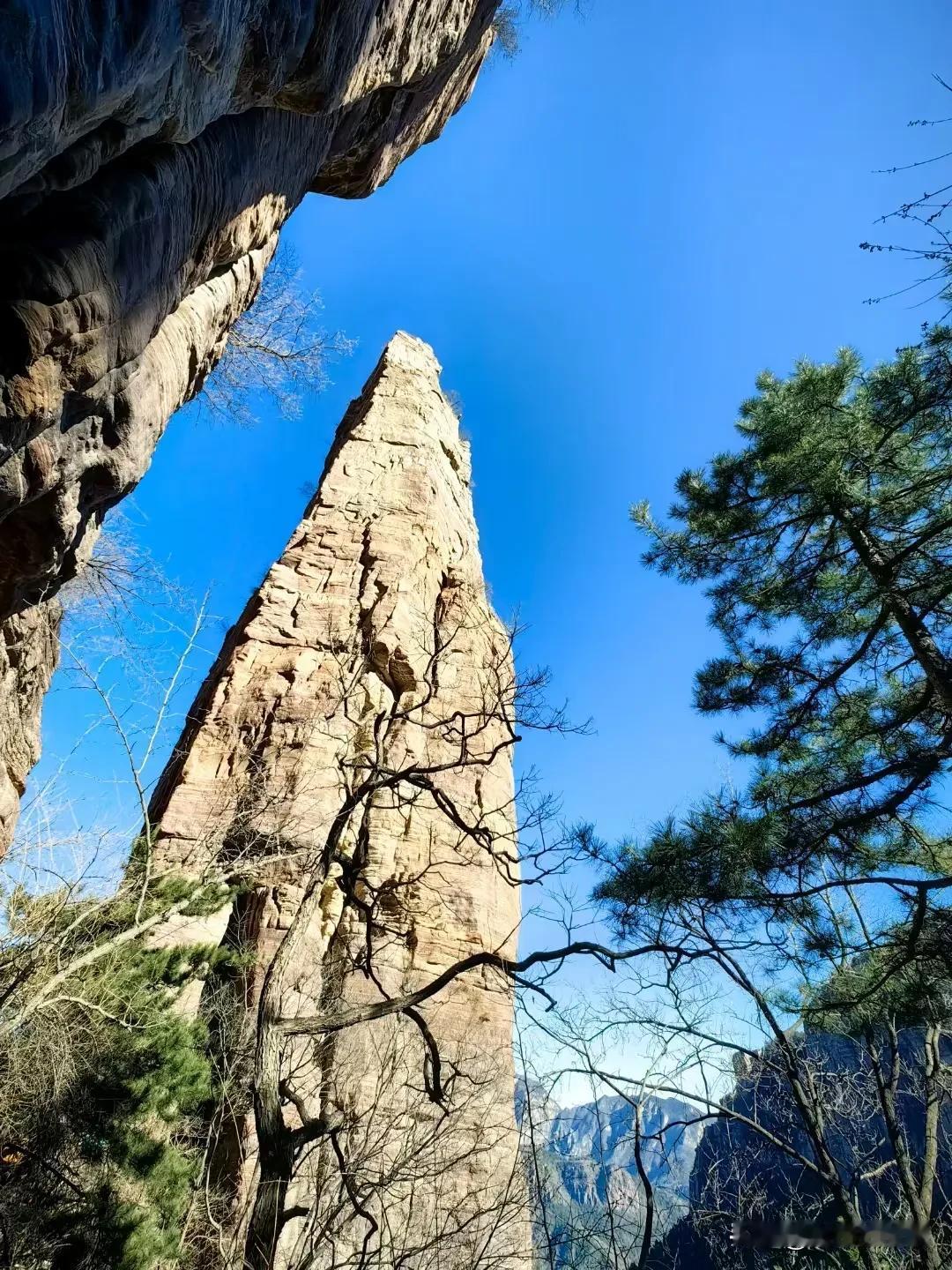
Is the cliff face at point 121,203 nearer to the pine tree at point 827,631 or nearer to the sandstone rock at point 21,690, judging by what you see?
the sandstone rock at point 21,690

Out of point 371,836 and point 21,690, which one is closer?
point 21,690

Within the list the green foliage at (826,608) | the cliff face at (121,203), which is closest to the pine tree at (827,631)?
the green foliage at (826,608)

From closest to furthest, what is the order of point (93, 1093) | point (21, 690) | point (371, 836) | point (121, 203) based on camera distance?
1. point (121, 203)
2. point (21, 690)
3. point (93, 1093)
4. point (371, 836)

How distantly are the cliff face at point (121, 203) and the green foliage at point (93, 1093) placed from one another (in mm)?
3002

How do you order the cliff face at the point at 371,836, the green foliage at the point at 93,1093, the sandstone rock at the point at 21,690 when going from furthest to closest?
the cliff face at the point at 371,836
the green foliage at the point at 93,1093
the sandstone rock at the point at 21,690

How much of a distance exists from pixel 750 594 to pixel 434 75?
21.2 feet

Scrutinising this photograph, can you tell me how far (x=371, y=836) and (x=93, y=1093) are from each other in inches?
203

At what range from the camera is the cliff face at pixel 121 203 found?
170 cm

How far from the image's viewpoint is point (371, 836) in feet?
36.1

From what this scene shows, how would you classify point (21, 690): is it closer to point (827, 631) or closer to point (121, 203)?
point (121, 203)

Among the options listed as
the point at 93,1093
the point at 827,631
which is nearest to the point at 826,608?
the point at 827,631

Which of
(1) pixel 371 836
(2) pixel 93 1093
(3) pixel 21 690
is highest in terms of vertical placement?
(1) pixel 371 836

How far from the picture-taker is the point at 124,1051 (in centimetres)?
648

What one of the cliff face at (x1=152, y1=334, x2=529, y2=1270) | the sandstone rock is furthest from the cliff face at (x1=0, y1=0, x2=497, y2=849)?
the cliff face at (x1=152, y1=334, x2=529, y2=1270)
